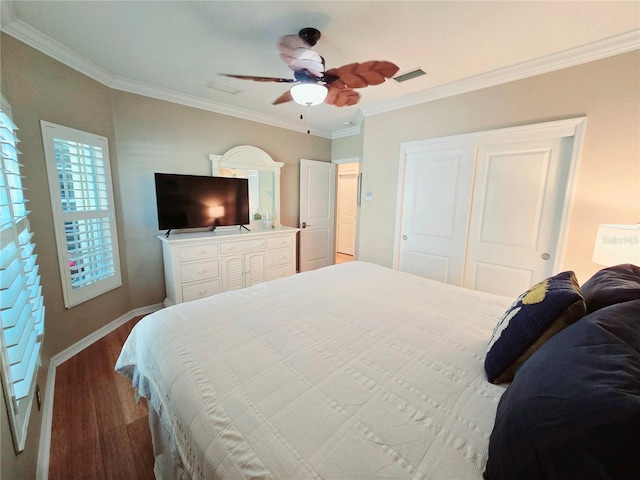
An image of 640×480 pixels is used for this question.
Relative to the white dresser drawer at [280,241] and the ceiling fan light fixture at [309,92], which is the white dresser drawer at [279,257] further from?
the ceiling fan light fixture at [309,92]

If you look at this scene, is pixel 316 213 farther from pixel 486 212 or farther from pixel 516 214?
pixel 516 214

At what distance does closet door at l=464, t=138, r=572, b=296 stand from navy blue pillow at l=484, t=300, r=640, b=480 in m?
1.96

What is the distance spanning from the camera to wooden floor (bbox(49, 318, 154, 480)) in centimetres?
138

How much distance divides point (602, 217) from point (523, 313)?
1842mm

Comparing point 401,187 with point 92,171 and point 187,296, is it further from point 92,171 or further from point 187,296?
point 92,171

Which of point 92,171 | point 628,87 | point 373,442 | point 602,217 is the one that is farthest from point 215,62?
point 602,217

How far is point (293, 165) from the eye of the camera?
429cm

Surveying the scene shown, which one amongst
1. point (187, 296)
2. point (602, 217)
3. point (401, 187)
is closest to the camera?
point (602, 217)

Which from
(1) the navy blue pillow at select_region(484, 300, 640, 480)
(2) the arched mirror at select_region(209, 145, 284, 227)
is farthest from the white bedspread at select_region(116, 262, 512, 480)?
(2) the arched mirror at select_region(209, 145, 284, 227)

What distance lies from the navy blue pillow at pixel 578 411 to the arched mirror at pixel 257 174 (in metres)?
3.57

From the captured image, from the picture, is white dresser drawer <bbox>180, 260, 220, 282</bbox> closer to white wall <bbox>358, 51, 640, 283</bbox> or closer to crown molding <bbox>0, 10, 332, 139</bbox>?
crown molding <bbox>0, 10, 332, 139</bbox>

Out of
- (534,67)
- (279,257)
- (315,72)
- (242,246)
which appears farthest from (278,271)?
(534,67)

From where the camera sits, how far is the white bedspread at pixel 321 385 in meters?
0.71

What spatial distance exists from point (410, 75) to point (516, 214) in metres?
1.65
